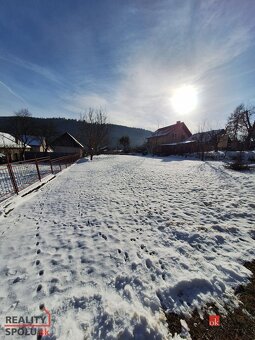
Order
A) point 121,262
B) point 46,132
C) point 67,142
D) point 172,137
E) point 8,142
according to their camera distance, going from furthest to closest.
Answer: point 172,137, point 46,132, point 67,142, point 8,142, point 121,262

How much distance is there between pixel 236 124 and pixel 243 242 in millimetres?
40424

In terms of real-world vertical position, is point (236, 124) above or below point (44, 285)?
above

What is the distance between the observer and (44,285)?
7.77 feet

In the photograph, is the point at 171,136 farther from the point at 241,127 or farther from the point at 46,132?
the point at 46,132

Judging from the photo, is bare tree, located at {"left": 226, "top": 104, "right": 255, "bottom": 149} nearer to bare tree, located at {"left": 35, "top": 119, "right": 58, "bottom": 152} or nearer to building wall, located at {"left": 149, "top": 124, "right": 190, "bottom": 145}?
building wall, located at {"left": 149, "top": 124, "right": 190, "bottom": 145}

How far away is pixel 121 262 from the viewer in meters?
2.79

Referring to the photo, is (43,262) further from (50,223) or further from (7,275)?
(50,223)

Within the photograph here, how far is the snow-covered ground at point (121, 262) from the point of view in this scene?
1.92 m

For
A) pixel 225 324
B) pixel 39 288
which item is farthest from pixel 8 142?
pixel 225 324

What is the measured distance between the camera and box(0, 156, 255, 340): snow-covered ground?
6.31 ft

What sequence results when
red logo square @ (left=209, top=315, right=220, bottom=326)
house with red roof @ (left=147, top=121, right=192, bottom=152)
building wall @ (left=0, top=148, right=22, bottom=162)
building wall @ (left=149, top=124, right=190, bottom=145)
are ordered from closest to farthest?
red logo square @ (left=209, top=315, right=220, bottom=326) → building wall @ (left=0, top=148, right=22, bottom=162) → house with red roof @ (left=147, top=121, right=192, bottom=152) → building wall @ (left=149, top=124, right=190, bottom=145)

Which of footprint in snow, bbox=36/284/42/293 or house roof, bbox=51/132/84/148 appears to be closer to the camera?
footprint in snow, bbox=36/284/42/293

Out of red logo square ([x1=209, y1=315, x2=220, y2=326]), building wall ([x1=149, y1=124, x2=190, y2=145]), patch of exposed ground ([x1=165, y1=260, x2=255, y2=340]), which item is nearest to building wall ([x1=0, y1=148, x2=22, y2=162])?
building wall ([x1=149, y1=124, x2=190, y2=145])

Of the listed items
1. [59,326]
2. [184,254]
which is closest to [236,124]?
[184,254]
